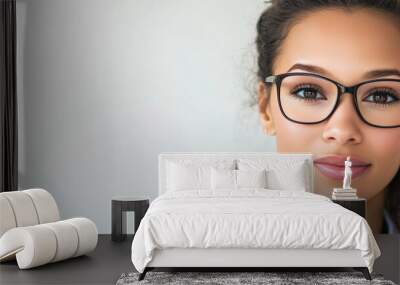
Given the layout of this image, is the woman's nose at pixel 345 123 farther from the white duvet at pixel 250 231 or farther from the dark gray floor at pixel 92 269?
the white duvet at pixel 250 231

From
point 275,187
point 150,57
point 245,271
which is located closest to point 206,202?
point 245,271

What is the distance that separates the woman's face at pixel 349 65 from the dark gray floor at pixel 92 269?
0.99 metres

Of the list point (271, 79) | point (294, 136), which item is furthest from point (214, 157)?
point (271, 79)

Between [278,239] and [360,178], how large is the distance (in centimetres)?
234

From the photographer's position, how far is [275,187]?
19.2 ft

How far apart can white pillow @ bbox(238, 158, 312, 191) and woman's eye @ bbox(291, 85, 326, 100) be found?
634 millimetres

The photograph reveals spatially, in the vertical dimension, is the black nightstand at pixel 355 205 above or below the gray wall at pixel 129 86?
below

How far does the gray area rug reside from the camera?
4.30m

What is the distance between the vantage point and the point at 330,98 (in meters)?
6.17

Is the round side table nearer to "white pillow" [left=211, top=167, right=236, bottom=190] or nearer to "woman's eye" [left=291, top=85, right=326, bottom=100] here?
"white pillow" [left=211, top=167, right=236, bottom=190]

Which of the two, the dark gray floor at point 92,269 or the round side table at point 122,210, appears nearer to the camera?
the dark gray floor at point 92,269

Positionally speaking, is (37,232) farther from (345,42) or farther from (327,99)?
(345,42)

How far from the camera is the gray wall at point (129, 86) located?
6.54 m

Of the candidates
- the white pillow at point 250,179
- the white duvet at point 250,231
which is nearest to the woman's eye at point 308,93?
the white pillow at point 250,179
